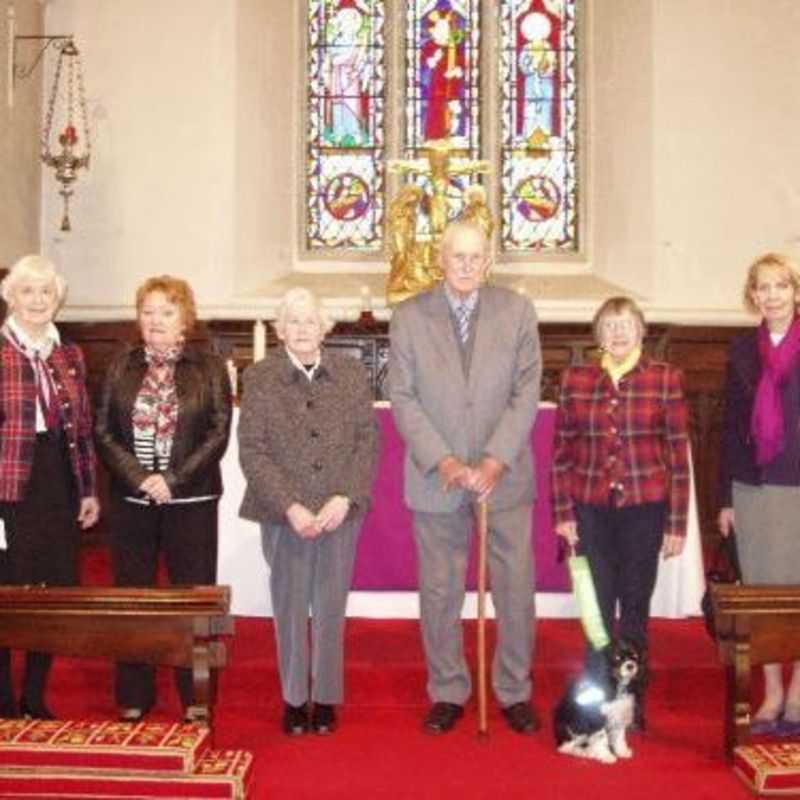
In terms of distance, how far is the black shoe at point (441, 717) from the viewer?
12.7 ft

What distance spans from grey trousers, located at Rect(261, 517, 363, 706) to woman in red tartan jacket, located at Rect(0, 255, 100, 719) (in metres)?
0.64

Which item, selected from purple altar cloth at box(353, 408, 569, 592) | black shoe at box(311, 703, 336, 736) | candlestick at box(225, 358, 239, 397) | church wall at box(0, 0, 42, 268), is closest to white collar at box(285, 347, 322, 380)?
candlestick at box(225, 358, 239, 397)

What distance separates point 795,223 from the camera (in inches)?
318

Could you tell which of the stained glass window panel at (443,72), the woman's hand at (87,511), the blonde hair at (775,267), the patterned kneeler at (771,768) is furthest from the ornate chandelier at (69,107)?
the patterned kneeler at (771,768)

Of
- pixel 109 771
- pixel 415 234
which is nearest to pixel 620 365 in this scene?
pixel 109 771

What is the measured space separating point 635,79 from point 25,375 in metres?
5.67

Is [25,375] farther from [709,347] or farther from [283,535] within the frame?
[709,347]

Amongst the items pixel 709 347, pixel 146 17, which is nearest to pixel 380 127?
pixel 146 17

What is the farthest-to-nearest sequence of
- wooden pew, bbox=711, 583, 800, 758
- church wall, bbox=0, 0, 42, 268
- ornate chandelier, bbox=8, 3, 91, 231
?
→ 1. ornate chandelier, bbox=8, 3, 91, 231
2. church wall, bbox=0, 0, 42, 268
3. wooden pew, bbox=711, 583, 800, 758

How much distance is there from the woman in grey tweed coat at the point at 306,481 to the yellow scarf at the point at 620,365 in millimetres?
784

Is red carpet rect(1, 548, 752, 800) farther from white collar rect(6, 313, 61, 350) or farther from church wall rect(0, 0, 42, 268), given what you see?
church wall rect(0, 0, 42, 268)

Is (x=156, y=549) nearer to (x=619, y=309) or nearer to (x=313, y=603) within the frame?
(x=313, y=603)

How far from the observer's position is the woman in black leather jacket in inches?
151

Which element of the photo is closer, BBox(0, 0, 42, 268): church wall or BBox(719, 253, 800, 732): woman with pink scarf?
→ BBox(719, 253, 800, 732): woman with pink scarf
